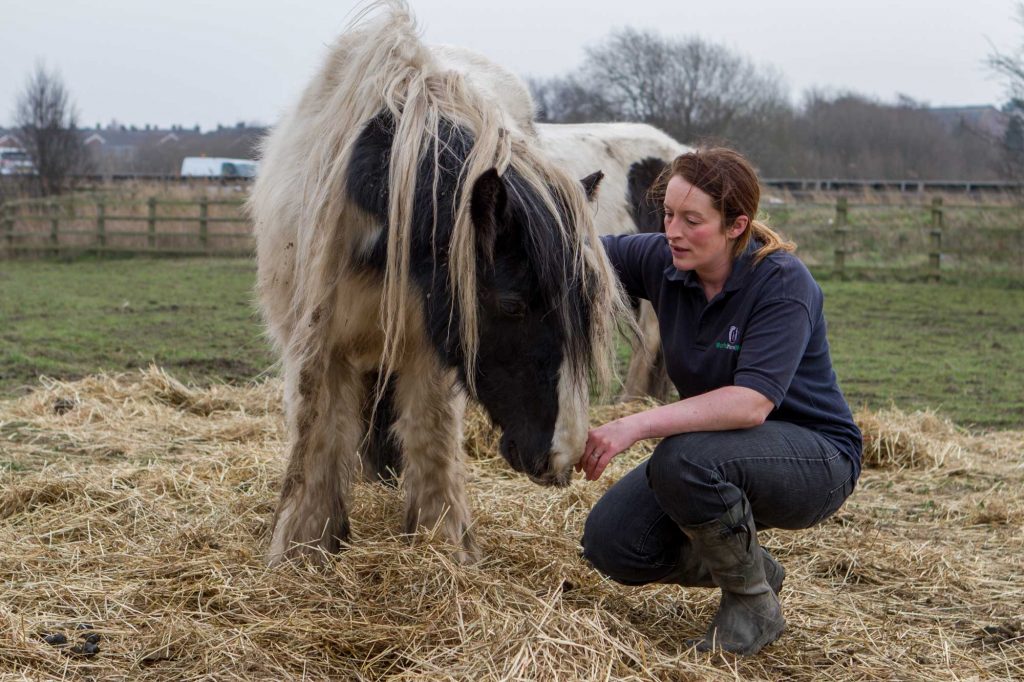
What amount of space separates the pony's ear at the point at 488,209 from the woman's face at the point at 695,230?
462 millimetres

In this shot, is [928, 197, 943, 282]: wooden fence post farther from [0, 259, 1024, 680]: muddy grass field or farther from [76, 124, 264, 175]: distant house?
[76, 124, 264, 175]: distant house

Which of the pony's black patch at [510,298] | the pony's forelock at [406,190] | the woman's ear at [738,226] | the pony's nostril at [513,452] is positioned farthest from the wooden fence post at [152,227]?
the woman's ear at [738,226]

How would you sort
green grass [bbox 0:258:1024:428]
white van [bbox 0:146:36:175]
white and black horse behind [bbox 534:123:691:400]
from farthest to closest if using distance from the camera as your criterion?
white van [bbox 0:146:36:175] < green grass [bbox 0:258:1024:428] < white and black horse behind [bbox 534:123:691:400]

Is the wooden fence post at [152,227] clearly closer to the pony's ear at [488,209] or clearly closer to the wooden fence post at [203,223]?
the wooden fence post at [203,223]

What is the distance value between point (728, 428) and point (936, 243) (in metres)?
14.3

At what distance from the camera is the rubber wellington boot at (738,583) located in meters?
2.63

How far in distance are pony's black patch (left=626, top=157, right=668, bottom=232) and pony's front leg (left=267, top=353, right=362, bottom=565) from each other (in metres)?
3.19

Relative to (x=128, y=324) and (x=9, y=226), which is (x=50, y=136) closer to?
(x=9, y=226)

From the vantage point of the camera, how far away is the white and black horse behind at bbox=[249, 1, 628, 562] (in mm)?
2623

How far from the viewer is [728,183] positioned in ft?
8.77

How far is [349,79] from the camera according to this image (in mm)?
3195

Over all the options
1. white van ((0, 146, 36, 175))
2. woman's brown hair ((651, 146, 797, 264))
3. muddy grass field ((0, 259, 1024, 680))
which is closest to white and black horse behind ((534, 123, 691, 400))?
muddy grass field ((0, 259, 1024, 680))

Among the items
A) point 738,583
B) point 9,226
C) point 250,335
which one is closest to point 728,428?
point 738,583

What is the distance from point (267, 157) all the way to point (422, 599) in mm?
1985
